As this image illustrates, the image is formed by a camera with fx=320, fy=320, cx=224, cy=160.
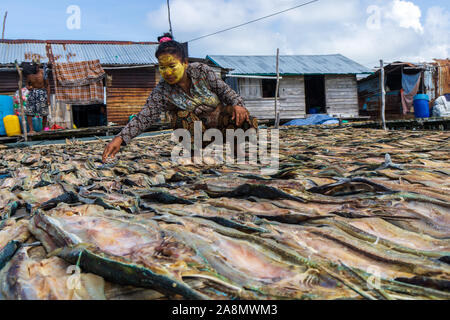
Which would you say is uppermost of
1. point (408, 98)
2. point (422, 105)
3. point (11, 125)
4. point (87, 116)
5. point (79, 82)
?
point (79, 82)

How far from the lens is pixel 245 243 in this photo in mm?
1144

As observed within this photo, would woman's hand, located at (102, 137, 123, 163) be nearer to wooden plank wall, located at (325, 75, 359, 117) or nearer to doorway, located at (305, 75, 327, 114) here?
wooden plank wall, located at (325, 75, 359, 117)

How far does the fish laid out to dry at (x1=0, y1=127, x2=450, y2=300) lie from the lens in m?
0.90

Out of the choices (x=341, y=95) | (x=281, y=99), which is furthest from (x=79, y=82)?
(x=341, y=95)

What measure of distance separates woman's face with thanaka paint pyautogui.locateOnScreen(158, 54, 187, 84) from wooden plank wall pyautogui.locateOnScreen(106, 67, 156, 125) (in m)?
12.2

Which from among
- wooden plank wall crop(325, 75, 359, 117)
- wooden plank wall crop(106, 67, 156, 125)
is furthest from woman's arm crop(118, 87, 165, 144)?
wooden plank wall crop(325, 75, 359, 117)

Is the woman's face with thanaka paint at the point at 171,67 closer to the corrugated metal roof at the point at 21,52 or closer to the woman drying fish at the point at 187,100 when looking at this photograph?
the woman drying fish at the point at 187,100

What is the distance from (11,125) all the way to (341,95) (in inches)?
671

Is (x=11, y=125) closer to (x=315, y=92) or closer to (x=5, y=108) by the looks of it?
(x=5, y=108)

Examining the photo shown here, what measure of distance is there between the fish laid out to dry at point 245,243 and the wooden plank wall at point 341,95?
18557 millimetres

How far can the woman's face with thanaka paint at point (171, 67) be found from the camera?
12.0ft

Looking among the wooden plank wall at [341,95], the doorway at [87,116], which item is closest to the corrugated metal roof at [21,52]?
the doorway at [87,116]
